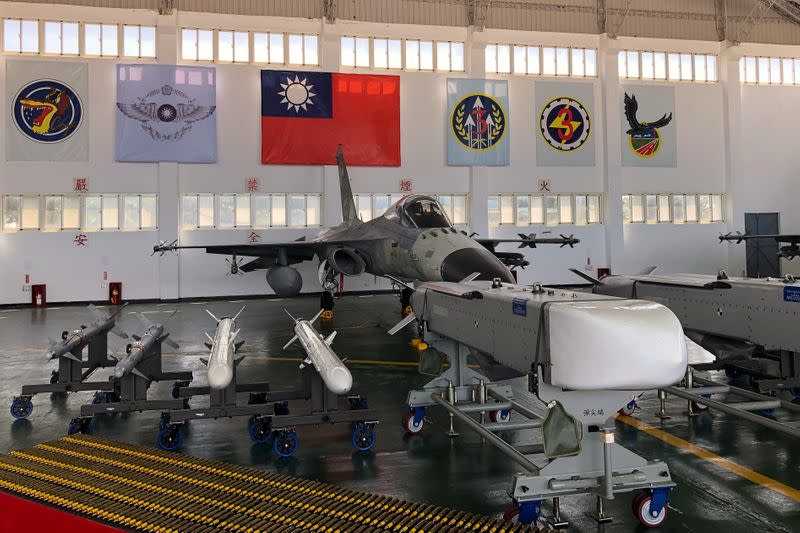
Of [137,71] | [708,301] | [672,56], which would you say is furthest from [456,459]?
[672,56]

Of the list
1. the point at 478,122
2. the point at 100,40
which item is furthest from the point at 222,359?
the point at 100,40

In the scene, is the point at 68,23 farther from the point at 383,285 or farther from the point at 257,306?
the point at 383,285

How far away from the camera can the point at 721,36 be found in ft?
96.3

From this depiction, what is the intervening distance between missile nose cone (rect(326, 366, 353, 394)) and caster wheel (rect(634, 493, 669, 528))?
2.48 metres

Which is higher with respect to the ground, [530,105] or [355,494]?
[530,105]

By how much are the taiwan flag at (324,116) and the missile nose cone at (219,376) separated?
2011 centimetres

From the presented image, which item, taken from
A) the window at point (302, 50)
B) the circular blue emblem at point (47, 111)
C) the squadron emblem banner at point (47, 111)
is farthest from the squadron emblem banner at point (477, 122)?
the circular blue emblem at point (47, 111)

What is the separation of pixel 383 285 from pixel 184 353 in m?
14.9

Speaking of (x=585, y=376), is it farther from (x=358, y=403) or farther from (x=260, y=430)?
(x=260, y=430)

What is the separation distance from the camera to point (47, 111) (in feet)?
75.2

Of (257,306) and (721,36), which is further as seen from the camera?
(721,36)

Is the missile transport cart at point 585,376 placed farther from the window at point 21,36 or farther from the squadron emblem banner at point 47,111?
the window at point 21,36

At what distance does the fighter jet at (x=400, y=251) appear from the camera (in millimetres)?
11570

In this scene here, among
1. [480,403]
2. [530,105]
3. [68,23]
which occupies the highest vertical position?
[68,23]
